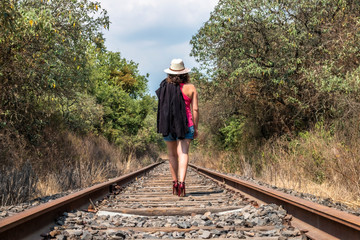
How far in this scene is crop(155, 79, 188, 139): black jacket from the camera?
5.43 meters

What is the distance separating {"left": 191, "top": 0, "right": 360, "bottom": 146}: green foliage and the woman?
537 cm

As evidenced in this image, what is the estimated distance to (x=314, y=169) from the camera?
8.20 m

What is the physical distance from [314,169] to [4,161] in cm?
704

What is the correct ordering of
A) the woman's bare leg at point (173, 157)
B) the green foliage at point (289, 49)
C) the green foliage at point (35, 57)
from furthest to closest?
1. the green foliage at point (289, 49)
2. the green foliage at point (35, 57)
3. the woman's bare leg at point (173, 157)

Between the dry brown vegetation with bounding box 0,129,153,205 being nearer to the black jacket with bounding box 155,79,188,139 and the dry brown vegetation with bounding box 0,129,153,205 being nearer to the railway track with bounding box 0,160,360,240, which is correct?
the railway track with bounding box 0,160,360,240

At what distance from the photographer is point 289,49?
11297 mm

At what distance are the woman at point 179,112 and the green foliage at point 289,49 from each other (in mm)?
5367

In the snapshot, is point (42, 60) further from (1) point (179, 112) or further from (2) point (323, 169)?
(2) point (323, 169)

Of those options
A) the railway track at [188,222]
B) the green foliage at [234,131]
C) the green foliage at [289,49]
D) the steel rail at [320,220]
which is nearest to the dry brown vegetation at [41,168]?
the railway track at [188,222]

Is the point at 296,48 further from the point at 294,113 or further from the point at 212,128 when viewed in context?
the point at 212,128

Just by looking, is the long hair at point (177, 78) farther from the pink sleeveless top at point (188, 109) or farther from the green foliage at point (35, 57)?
the green foliage at point (35, 57)

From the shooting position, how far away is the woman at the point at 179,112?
5465mm

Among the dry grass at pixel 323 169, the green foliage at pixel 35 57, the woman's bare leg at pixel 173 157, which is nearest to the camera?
the woman's bare leg at pixel 173 157

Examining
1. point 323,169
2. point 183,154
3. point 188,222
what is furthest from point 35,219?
point 323,169
